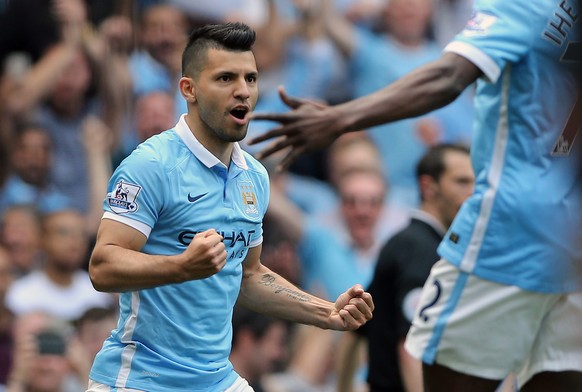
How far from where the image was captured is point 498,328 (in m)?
5.81

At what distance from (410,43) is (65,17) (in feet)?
10.1

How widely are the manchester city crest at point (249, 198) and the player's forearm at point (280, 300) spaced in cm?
38

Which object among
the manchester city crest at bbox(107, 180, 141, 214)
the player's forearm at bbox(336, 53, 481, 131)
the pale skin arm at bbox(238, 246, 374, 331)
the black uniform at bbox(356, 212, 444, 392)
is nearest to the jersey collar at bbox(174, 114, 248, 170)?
the manchester city crest at bbox(107, 180, 141, 214)

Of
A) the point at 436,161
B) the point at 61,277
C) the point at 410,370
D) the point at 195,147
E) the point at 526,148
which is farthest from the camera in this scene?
the point at 61,277

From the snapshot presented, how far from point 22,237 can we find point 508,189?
4.71 metres

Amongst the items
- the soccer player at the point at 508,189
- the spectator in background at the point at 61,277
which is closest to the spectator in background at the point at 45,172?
the spectator in background at the point at 61,277

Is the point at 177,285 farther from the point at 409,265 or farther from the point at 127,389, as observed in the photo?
the point at 409,265

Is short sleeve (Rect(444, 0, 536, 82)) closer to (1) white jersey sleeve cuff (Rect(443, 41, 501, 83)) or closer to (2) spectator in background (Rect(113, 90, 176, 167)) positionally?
(1) white jersey sleeve cuff (Rect(443, 41, 501, 83))

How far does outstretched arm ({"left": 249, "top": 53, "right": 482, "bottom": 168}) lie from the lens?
554 cm

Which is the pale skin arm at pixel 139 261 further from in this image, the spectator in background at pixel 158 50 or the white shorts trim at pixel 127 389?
the spectator in background at pixel 158 50

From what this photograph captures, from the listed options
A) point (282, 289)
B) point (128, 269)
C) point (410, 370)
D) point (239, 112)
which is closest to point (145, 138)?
point (410, 370)

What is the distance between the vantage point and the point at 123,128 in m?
10.0

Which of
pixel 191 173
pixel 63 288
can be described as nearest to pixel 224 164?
pixel 191 173

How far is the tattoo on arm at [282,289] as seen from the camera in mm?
5207
